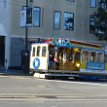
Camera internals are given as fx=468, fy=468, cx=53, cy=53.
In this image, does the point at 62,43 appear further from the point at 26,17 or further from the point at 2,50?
the point at 2,50

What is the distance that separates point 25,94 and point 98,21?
35.3 meters

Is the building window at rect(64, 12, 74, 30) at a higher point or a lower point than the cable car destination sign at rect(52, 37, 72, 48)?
higher

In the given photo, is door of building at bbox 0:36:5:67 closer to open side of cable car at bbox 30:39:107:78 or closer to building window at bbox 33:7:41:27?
building window at bbox 33:7:41:27

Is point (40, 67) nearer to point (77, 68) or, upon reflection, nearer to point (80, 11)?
point (77, 68)

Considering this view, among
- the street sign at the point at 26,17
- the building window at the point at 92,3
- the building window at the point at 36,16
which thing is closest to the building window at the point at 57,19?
the building window at the point at 36,16

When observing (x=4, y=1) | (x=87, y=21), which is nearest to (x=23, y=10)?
(x=4, y=1)

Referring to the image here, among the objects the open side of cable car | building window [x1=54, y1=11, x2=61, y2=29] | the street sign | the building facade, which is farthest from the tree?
the open side of cable car

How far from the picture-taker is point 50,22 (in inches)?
2069

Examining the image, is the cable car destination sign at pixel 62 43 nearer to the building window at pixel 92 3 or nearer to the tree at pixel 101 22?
the tree at pixel 101 22

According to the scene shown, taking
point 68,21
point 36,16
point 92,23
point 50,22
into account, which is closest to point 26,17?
point 36,16

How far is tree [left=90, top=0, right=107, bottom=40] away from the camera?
182ft

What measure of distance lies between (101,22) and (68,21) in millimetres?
4305

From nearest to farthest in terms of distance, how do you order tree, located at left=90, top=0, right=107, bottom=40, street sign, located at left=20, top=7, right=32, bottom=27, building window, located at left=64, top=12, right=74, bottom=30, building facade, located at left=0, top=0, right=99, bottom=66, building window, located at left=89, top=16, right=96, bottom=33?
street sign, located at left=20, top=7, right=32, bottom=27 < building facade, located at left=0, top=0, right=99, bottom=66 < building window, located at left=64, top=12, right=74, bottom=30 < tree, located at left=90, top=0, right=107, bottom=40 < building window, located at left=89, top=16, right=96, bottom=33

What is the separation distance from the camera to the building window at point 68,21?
53969mm
